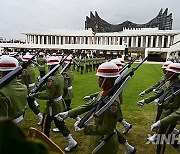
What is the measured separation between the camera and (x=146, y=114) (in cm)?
834

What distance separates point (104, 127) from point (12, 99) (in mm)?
1196

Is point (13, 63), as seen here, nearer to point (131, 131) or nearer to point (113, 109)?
point (113, 109)

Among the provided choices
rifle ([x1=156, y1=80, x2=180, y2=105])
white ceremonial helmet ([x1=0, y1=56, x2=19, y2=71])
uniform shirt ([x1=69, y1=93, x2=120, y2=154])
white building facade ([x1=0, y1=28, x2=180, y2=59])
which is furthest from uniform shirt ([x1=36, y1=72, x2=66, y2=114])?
white building facade ([x1=0, y1=28, x2=180, y2=59])

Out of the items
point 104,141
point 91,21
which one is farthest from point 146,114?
point 91,21

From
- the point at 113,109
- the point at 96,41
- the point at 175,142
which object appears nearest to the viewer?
the point at 113,109

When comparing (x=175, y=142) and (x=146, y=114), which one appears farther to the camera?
(x=146, y=114)

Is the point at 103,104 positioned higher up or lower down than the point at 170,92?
higher up

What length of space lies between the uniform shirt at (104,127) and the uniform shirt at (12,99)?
0.69 metres

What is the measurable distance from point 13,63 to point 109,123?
1.63m

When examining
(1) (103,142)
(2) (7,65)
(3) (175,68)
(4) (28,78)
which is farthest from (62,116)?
(4) (28,78)

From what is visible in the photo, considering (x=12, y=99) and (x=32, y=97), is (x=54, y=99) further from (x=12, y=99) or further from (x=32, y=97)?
(x=12, y=99)

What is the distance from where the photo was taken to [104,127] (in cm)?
290

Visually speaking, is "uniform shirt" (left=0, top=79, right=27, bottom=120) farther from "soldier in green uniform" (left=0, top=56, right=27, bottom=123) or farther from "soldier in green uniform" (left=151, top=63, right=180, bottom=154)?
"soldier in green uniform" (left=151, top=63, right=180, bottom=154)

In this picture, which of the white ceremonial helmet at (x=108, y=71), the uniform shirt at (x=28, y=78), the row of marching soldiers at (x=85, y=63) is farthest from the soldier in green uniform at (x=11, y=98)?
the row of marching soldiers at (x=85, y=63)
